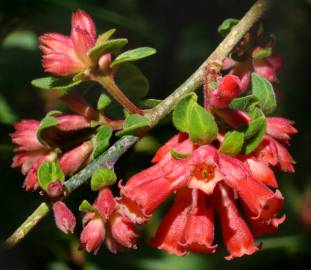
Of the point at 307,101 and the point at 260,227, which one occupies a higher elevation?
the point at 260,227

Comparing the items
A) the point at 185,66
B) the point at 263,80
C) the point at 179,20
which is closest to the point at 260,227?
the point at 263,80

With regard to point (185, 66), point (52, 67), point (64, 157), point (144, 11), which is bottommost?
point (185, 66)

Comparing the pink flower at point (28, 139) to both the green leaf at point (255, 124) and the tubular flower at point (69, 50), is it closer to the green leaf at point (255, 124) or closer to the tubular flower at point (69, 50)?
the tubular flower at point (69, 50)

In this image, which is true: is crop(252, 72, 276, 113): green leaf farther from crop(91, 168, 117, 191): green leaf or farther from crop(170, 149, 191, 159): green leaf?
crop(91, 168, 117, 191): green leaf

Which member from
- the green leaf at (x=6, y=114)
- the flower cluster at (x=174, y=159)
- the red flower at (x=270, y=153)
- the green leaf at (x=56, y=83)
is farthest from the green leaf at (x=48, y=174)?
the green leaf at (x=6, y=114)

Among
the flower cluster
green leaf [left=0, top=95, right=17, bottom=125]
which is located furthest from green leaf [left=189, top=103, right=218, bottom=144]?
green leaf [left=0, top=95, right=17, bottom=125]

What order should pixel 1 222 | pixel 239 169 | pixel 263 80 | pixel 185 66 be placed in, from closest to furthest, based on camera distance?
pixel 239 169, pixel 263 80, pixel 1 222, pixel 185 66

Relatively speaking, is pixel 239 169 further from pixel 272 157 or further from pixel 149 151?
pixel 149 151
